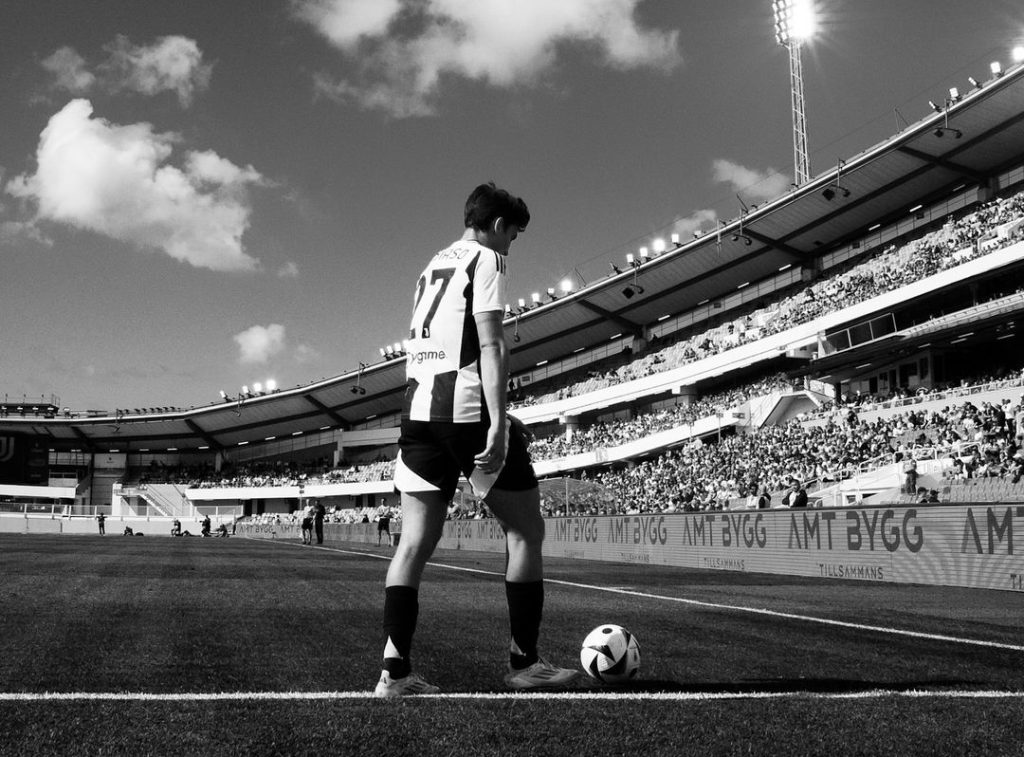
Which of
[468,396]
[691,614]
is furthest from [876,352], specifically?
[468,396]

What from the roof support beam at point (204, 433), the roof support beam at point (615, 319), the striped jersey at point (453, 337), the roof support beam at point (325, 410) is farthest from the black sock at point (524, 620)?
the roof support beam at point (204, 433)

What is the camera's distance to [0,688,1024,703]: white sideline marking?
3.21 meters

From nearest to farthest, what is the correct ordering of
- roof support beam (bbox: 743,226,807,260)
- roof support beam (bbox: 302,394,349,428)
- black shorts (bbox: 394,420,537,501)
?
1. black shorts (bbox: 394,420,537,501)
2. roof support beam (bbox: 743,226,807,260)
3. roof support beam (bbox: 302,394,349,428)

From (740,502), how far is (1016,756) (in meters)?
27.7

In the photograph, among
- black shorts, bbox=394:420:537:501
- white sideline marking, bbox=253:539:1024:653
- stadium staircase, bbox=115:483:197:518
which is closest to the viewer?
black shorts, bbox=394:420:537:501

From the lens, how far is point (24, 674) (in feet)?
12.4

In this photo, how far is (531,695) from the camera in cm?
341

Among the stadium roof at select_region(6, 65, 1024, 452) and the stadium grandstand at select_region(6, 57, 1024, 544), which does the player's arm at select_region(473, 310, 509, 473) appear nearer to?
the stadium grandstand at select_region(6, 57, 1024, 544)

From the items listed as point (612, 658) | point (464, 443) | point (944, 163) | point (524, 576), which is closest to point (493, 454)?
point (464, 443)

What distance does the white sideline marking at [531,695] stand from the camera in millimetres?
3215

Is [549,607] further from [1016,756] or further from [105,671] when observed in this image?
[1016,756]

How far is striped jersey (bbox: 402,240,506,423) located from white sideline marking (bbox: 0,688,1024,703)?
1.12m

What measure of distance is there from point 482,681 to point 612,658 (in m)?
0.58

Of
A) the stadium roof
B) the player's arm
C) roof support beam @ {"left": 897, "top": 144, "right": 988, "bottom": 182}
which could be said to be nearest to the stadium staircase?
the stadium roof
